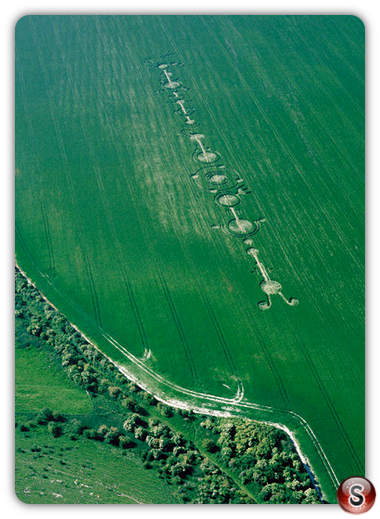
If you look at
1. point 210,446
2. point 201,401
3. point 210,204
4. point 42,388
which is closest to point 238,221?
point 210,204

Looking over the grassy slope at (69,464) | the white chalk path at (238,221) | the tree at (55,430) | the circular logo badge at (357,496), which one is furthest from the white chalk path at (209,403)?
the white chalk path at (238,221)

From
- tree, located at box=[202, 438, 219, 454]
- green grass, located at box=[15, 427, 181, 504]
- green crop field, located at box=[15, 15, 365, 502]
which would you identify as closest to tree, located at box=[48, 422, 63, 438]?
green grass, located at box=[15, 427, 181, 504]

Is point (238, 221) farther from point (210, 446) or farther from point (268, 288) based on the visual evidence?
point (210, 446)

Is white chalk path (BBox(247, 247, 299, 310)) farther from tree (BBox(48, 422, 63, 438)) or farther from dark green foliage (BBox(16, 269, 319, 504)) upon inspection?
tree (BBox(48, 422, 63, 438))

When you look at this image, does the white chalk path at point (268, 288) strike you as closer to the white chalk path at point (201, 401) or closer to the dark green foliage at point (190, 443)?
the white chalk path at point (201, 401)

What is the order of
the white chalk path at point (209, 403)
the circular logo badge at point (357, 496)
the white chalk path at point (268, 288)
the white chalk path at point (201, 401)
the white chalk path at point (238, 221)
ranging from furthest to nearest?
the white chalk path at point (238, 221) < the white chalk path at point (268, 288) < the white chalk path at point (209, 403) < the white chalk path at point (201, 401) < the circular logo badge at point (357, 496)

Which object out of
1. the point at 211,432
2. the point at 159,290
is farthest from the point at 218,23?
the point at 211,432
